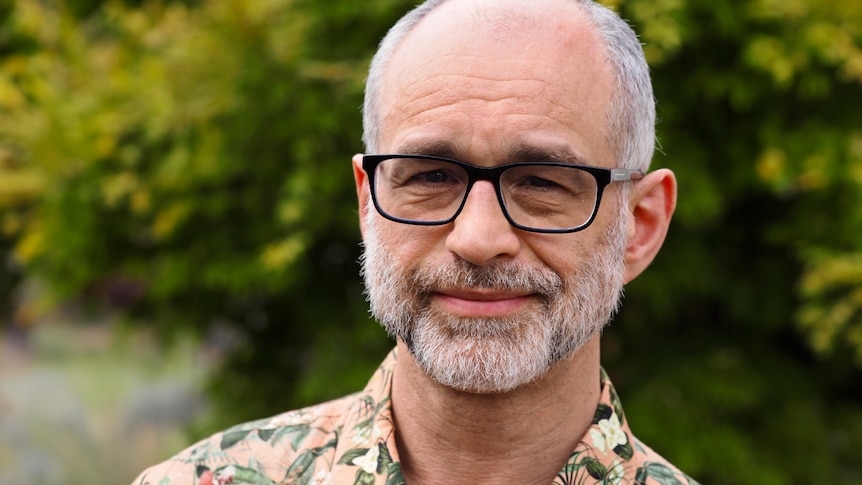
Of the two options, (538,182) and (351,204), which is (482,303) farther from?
(351,204)

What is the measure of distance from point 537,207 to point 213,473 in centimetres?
90

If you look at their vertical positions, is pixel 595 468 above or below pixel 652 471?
above

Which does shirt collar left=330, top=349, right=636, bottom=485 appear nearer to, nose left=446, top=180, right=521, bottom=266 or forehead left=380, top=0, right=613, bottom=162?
nose left=446, top=180, right=521, bottom=266

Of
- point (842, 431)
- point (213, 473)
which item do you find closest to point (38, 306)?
point (213, 473)

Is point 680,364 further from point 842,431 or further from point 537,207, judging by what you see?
point 537,207

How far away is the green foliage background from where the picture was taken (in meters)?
3.79

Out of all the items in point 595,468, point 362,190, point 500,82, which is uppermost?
point 500,82

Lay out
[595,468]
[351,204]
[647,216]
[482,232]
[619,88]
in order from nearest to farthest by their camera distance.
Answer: [482,232]
[595,468]
[619,88]
[647,216]
[351,204]

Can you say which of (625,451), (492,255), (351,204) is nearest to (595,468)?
Answer: (625,451)

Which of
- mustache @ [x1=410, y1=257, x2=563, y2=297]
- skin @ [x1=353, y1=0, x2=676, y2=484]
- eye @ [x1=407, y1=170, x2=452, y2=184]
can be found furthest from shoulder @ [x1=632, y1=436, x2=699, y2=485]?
eye @ [x1=407, y1=170, x2=452, y2=184]

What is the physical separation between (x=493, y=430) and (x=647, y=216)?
606mm

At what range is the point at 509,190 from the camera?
1.83 m

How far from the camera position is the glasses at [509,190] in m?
1.82

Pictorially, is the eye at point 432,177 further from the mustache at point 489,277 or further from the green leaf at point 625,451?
the green leaf at point 625,451
